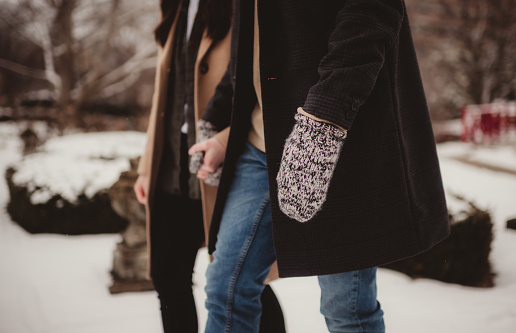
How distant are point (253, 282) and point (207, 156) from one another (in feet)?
1.36

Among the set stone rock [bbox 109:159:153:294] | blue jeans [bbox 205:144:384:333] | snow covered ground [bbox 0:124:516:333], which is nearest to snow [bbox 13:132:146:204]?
snow covered ground [bbox 0:124:516:333]

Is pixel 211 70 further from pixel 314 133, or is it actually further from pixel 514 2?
pixel 514 2

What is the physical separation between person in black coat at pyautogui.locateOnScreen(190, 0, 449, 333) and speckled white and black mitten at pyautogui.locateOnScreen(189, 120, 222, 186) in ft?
0.12

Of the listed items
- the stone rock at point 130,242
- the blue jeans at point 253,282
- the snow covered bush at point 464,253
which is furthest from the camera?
the stone rock at point 130,242

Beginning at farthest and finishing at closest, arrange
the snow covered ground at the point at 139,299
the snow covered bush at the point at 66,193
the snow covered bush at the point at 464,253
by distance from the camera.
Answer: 1. the snow covered bush at the point at 66,193
2. the snow covered bush at the point at 464,253
3. the snow covered ground at the point at 139,299

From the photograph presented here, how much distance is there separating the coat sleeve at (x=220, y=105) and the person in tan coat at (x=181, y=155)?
4.5 inches

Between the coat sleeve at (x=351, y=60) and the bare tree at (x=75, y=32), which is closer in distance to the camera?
the coat sleeve at (x=351, y=60)

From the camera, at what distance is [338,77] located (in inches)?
34.5

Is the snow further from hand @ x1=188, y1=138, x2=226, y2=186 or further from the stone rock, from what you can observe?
hand @ x1=188, y1=138, x2=226, y2=186

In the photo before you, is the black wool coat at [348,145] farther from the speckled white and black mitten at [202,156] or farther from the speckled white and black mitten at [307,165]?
the speckled white and black mitten at [202,156]

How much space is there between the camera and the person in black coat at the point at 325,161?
90 cm

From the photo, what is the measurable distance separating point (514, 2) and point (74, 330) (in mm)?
14980

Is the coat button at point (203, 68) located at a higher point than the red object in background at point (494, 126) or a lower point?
higher

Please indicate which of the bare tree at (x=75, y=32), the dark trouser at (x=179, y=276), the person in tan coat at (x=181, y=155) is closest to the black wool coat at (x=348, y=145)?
the person in tan coat at (x=181, y=155)
